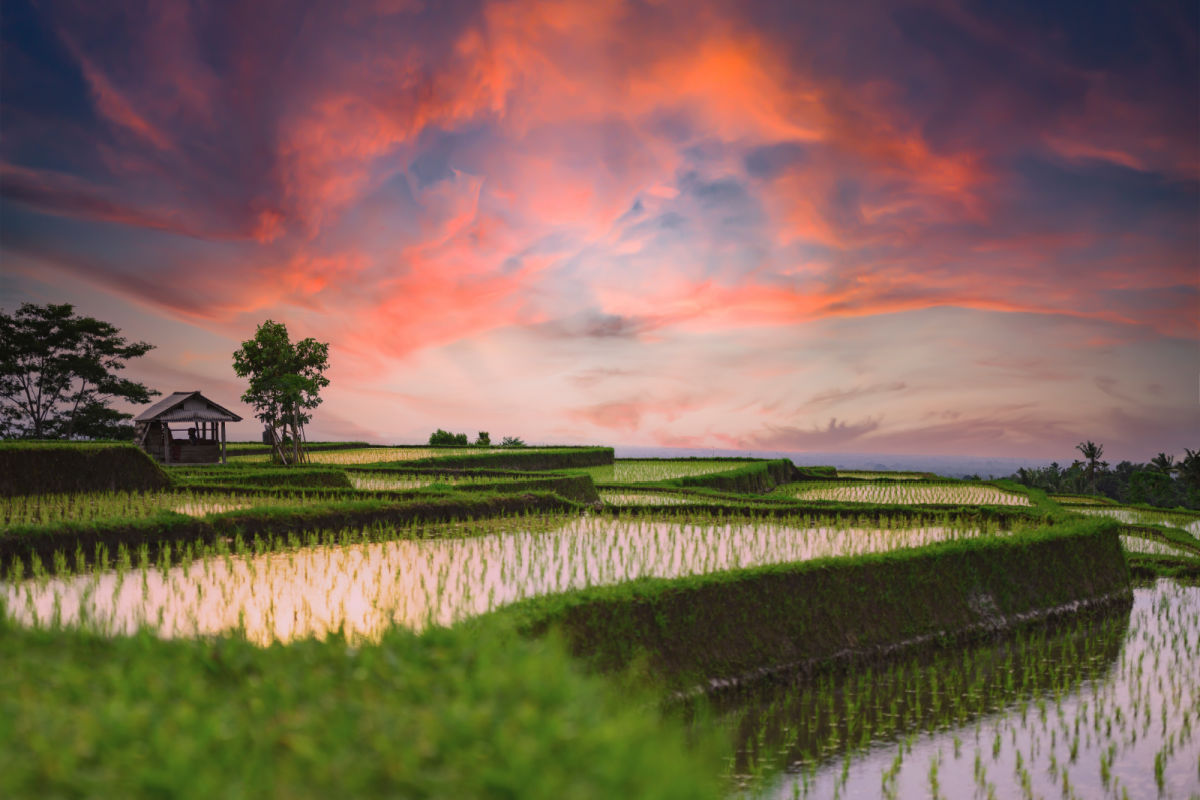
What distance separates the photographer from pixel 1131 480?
195 ft

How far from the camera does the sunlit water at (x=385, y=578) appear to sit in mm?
7523

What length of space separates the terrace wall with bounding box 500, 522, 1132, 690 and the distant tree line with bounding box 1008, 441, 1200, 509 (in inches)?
1620

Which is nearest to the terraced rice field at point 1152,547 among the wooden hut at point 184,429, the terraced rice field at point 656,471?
the terraced rice field at point 656,471

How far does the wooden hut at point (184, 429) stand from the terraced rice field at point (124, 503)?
2041cm

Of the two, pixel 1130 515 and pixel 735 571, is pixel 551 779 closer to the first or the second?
pixel 735 571

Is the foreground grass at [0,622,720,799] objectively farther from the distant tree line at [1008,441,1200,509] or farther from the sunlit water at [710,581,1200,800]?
the distant tree line at [1008,441,1200,509]

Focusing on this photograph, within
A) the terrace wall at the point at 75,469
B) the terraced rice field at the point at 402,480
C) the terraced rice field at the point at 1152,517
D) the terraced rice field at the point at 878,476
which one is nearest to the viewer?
the terrace wall at the point at 75,469

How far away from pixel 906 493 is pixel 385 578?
2157 cm

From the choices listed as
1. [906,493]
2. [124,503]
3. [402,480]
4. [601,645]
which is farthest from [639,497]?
[601,645]

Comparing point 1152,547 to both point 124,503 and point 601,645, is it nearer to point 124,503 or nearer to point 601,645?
point 601,645

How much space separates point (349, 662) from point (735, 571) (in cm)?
560

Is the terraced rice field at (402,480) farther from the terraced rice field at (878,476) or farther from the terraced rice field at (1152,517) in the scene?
the terraced rice field at (878,476)

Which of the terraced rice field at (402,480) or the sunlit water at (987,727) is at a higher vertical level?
the terraced rice field at (402,480)

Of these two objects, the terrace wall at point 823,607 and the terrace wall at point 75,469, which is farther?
the terrace wall at point 75,469
